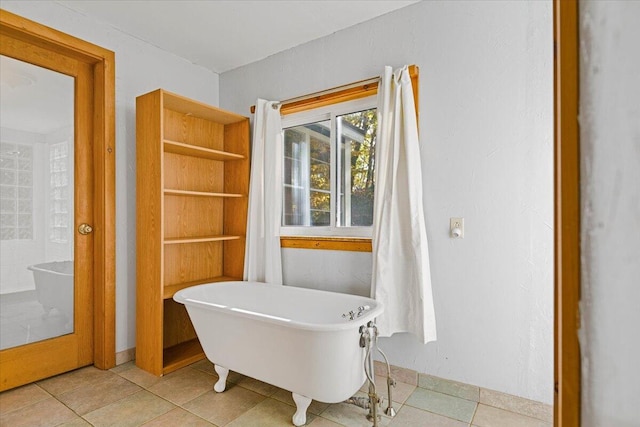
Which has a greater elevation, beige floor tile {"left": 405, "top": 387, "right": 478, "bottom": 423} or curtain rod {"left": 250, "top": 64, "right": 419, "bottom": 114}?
curtain rod {"left": 250, "top": 64, "right": 419, "bottom": 114}

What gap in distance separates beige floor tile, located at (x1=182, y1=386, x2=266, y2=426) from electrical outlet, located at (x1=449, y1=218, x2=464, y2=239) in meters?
1.54

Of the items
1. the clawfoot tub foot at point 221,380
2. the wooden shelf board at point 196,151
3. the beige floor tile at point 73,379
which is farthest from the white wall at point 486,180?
the beige floor tile at point 73,379

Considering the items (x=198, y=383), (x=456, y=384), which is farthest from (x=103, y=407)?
(x=456, y=384)

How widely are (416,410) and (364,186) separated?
4.83 feet

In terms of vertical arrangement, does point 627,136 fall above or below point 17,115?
below

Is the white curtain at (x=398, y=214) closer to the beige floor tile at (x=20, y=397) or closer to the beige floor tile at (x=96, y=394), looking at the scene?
the beige floor tile at (x=96, y=394)

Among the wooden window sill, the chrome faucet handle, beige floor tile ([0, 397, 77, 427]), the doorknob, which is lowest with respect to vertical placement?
beige floor tile ([0, 397, 77, 427])

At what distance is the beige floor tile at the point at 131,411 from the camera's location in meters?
1.79

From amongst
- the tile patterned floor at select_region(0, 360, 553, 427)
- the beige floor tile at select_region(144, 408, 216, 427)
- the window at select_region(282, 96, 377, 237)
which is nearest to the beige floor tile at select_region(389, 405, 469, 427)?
the tile patterned floor at select_region(0, 360, 553, 427)

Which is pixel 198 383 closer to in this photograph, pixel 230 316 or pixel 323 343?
pixel 230 316

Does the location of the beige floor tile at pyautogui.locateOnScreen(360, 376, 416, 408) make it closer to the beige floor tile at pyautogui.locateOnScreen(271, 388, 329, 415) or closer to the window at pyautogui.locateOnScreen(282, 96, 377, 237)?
the beige floor tile at pyautogui.locateOnScreen(271, 388, 329, 415)

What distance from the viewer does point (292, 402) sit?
1.99 m

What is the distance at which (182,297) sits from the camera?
2.16 metres

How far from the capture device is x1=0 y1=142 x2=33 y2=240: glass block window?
206cm
